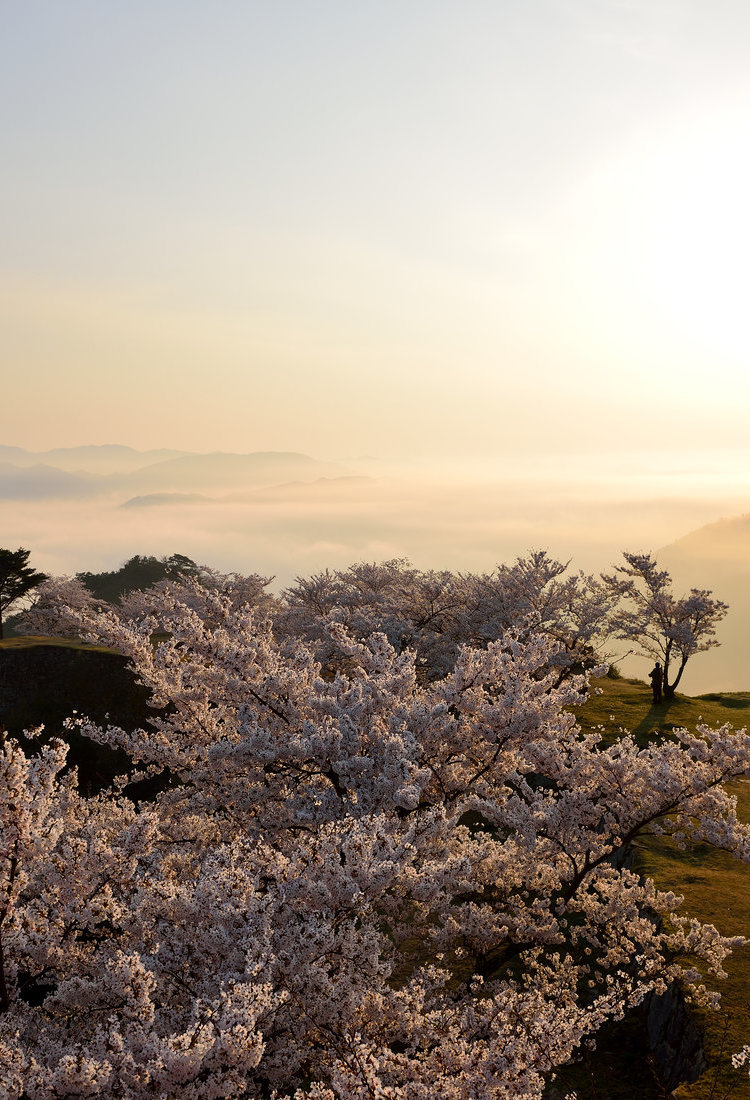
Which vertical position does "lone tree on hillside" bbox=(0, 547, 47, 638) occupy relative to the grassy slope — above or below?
above

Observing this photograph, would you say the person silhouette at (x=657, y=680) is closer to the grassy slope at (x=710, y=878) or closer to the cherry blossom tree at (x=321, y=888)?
the grassy slope at (x=710, y=878)

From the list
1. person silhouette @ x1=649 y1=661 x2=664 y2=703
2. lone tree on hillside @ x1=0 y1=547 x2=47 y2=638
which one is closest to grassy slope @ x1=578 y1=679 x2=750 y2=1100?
person silhouette @ x1=649 y1=661 x2=664 y2=703

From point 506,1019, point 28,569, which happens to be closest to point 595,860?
point 506,1019

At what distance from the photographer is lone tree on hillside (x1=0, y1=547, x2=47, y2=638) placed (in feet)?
156

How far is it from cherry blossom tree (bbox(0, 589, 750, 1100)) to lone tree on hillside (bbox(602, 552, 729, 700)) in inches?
659

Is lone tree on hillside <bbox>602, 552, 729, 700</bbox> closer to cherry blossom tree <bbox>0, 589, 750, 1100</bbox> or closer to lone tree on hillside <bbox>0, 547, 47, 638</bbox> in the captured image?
cherry blossom tree <bbox>0, 589, 750, 1100</bbox>

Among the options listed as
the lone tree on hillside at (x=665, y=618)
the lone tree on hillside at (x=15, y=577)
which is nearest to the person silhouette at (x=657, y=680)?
the lone tree on hillside at (x=665, y=618)

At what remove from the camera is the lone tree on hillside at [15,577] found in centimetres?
4747

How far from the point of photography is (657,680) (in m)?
34.4

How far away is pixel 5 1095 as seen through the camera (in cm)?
731

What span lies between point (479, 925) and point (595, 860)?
2.41m

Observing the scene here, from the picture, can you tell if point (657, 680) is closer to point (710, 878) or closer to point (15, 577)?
point (710, 878)

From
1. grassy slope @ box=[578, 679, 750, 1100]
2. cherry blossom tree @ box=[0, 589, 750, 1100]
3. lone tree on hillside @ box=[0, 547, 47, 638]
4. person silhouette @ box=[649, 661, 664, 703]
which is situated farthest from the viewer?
lone tree on hillside @ box=[0, 547, 47, 638]

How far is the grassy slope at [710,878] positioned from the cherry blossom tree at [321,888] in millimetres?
815
